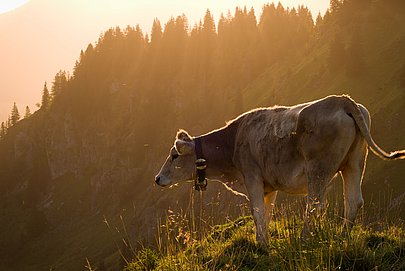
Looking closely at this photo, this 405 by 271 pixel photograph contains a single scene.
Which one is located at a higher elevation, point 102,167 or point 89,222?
point 102,167

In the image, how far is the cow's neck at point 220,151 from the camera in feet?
40.6

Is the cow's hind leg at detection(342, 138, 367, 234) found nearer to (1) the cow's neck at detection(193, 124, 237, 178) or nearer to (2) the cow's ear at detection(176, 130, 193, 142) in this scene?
(1) the cow's neck at detection(193, 124, 237, 178)

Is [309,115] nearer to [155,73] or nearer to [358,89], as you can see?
[358,89]

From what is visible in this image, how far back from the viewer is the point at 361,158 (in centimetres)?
977

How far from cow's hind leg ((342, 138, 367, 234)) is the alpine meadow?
73.3 meters

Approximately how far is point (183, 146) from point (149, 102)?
15332 centimetres

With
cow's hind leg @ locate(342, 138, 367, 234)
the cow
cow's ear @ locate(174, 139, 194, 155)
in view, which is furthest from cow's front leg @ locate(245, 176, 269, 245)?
cow's ear @ locate(174, 139, 194, 155)

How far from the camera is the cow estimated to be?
366 inches

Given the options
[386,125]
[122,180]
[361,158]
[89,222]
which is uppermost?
[361,158]

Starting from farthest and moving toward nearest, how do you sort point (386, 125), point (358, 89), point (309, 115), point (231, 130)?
1. point (358, 89)
2. point (386, 125)
3. point (231, 130)
4. point (309, 115)

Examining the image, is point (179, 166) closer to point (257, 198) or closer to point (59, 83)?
point (257, 198)

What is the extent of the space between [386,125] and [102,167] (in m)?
110

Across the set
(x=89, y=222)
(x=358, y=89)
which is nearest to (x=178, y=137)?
(x=358, y=89)

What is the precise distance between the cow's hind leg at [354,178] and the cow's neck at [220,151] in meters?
3.25
